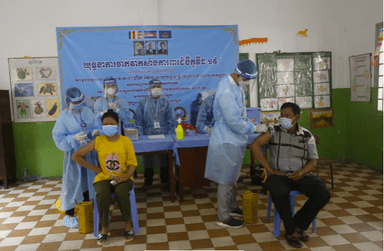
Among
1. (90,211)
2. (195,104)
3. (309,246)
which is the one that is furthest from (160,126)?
(309,246)

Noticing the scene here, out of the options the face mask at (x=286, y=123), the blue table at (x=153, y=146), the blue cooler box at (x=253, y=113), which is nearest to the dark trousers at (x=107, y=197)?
the blue table at (x=153, y=146)

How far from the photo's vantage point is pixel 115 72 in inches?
193

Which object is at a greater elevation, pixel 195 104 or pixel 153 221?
pixel 195 104

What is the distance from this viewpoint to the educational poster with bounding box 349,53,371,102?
4.82m

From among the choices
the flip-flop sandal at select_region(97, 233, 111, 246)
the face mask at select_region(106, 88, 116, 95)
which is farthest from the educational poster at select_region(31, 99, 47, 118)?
the flip-flop sandal at select_region(97, 233, 111, 246)

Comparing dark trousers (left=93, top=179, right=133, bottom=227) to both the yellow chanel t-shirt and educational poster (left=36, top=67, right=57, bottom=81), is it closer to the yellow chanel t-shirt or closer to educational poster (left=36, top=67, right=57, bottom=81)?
the yellow chanel t-shirt

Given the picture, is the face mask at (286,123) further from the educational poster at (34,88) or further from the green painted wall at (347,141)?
the educational poster at (34,88)

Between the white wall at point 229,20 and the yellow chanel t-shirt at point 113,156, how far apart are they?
9.19 ft

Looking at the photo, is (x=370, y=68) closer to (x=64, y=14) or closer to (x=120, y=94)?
(x=120, y=94)

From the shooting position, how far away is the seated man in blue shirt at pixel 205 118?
4.00 meters

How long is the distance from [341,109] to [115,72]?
13.4 ft

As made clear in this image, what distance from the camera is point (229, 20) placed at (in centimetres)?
514

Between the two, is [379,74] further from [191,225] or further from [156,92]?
[191,225]

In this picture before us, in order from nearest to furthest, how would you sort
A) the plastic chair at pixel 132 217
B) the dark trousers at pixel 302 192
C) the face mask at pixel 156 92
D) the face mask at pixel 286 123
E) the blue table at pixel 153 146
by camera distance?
the dark trousers at pixel 302 192 < the face mask at pixel 286 123 < the plastic chair at pixel 132 217 < the blue table at pixel 153 146 < the face mask at pixel 156 92
